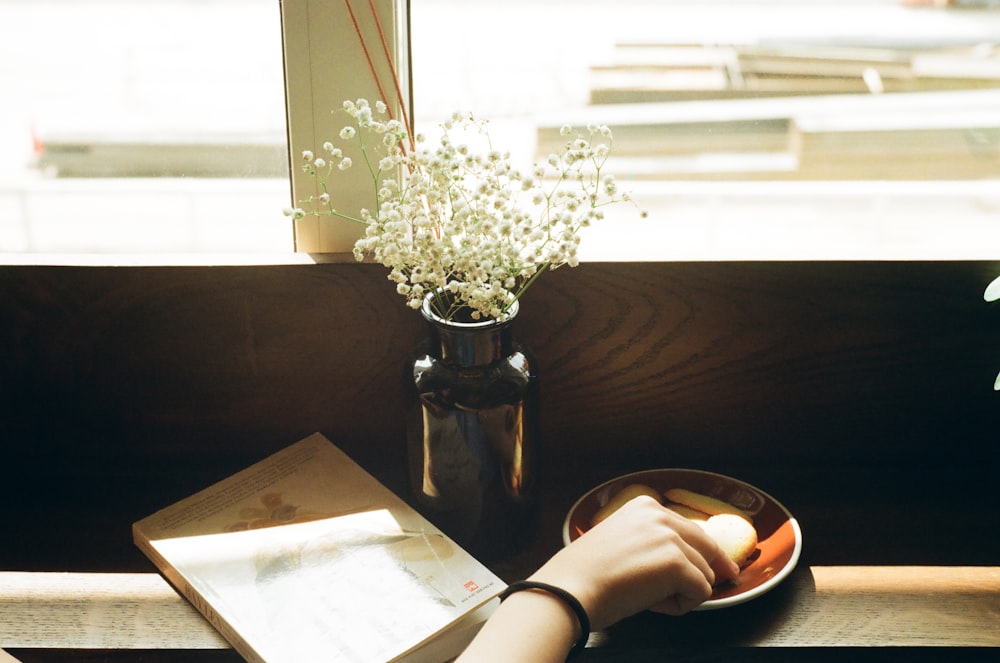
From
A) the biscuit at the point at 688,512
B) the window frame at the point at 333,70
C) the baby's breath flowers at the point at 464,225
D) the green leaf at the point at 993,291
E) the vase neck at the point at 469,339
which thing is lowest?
the biscuit at the point at 688,512

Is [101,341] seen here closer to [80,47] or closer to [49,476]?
[49,476]

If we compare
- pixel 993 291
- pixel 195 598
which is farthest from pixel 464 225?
A: pixel 993 291

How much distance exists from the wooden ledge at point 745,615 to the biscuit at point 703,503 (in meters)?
0.09

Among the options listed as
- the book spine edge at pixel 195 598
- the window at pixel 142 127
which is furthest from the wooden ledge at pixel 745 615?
the window at pixel 142 127

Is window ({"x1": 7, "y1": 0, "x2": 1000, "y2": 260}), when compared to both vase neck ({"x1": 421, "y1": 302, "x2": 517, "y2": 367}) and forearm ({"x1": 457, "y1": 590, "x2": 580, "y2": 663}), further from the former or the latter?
forearm ({"x1": 457, "y1": 590, "x2": 580, "y2": 663})

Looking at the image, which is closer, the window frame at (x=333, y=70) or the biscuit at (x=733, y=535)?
the biscuit at (x=733, y=535)

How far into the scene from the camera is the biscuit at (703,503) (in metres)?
1.03

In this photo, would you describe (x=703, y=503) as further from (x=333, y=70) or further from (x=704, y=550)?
(x=333, y=70)

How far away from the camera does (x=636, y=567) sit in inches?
33.0

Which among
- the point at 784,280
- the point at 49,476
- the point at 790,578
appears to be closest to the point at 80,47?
the point at 49,476

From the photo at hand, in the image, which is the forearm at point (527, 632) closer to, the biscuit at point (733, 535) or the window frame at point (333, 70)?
the biscuit at point (733, 535)

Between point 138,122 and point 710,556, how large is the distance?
2.97ft

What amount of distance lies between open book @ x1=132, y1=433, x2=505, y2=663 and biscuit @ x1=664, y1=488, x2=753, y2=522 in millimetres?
261

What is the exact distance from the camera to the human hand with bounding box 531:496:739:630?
823 mm
